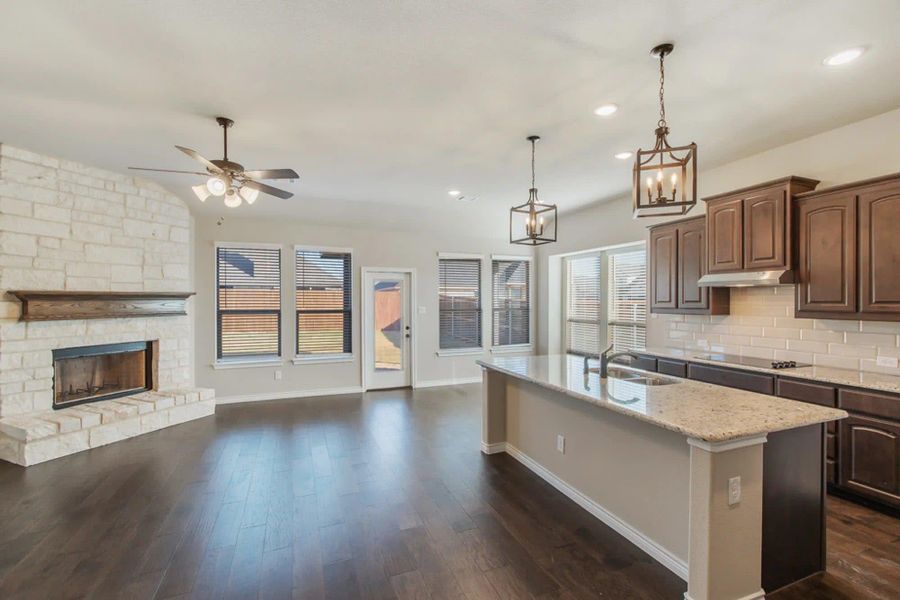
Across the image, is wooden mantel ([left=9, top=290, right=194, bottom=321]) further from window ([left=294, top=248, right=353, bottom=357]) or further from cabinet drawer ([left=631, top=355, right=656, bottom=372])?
→ cabinet drawer ([left=631, top=355, right=656, bottom=372])

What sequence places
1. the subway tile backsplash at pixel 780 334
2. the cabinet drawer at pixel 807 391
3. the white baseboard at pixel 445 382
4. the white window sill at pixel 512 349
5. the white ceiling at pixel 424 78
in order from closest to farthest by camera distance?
1. the white ceiling at pixel 424 78
2. the cabinet drawer at pixel 807 391
3. the subway tile backsplash at pixel 780 334
4. the white baseboard at pixel 445 382
5. the white window sill at pixel 512 349

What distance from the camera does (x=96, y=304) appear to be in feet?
14.6

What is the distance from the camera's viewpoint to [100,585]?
7.13 ft

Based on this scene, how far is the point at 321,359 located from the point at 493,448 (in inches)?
137

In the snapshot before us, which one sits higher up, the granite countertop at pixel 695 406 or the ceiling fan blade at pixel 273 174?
the ceiling fan blade at pixel 273 174

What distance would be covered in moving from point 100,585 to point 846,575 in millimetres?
4026

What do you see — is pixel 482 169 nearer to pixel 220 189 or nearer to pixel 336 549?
pixel 220 189

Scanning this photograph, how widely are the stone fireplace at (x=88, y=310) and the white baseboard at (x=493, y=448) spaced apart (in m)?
3.72

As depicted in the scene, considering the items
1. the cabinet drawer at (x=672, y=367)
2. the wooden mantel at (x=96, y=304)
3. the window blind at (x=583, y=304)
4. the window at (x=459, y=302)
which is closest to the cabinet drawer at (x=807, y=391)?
the cabinet drawer at (x=672, y=367)

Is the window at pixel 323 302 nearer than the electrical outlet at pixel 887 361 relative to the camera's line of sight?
No

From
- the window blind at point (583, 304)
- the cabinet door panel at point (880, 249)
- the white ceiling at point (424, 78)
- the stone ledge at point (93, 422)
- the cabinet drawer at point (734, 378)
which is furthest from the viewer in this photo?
the window blind at point (583, 304)

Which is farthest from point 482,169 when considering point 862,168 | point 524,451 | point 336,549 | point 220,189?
point 336,549

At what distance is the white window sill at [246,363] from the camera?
19.2 feet

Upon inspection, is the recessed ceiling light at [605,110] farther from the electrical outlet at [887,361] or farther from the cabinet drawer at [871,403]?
the electrical outlet at [887,361]
